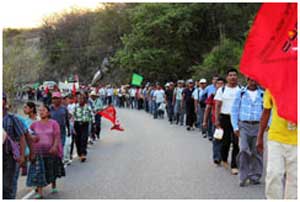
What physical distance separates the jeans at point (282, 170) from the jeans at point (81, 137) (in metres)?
6.32

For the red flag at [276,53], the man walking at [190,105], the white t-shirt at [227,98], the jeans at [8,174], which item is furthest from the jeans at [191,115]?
the red flag at [276,53]

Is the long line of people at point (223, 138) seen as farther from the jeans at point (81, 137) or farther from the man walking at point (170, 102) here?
the man walking at point (170, 102)

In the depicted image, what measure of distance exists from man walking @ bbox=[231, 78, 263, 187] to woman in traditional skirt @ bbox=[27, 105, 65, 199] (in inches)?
105

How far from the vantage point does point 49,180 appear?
7.79 metres

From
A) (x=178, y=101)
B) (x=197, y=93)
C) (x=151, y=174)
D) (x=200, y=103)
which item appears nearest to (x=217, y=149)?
(x=151, y=174)

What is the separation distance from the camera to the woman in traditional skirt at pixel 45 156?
761 cm

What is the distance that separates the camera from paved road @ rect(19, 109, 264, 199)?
780 cm

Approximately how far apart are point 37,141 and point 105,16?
50041 mm

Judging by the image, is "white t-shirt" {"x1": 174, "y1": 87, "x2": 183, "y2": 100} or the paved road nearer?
the paved road

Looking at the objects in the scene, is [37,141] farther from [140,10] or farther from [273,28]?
[140,10]

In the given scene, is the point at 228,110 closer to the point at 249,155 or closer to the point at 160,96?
the point at 249,155

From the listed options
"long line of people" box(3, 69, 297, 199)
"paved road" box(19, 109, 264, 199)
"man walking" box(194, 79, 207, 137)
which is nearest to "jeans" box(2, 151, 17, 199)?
"long line of people" box(3, 69, 297, 199)

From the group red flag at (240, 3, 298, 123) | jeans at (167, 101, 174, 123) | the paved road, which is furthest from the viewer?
jeans at (167, 101, 174, 123)

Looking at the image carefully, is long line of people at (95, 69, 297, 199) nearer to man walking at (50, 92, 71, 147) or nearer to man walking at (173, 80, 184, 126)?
man walking at (50, 92, 71, 147)
